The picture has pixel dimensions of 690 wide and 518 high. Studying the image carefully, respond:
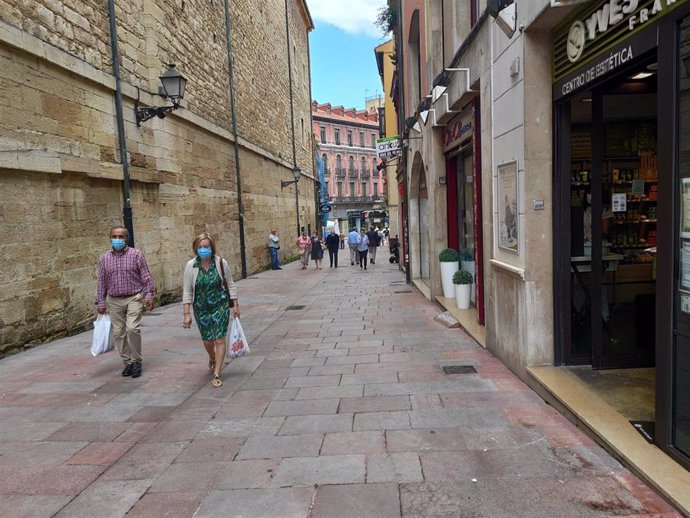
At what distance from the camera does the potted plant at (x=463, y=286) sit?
9164mm

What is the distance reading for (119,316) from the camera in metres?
5.99

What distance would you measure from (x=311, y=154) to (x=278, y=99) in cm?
1019

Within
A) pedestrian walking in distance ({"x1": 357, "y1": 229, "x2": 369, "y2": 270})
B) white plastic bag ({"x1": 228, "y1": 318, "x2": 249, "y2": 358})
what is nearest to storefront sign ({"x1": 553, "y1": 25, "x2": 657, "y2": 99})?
white plastic bag ({"x1": 228, "y1": 318, "x2": 249, "y2": 358})

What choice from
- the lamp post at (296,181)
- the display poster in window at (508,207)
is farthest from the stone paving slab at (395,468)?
the lamp post at (296,181)

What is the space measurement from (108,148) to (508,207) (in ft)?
24.3

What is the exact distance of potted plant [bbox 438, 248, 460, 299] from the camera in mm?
10047

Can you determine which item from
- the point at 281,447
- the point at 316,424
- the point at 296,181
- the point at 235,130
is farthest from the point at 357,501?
the point at 296,181

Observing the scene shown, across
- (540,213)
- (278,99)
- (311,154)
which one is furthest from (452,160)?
(311,154)

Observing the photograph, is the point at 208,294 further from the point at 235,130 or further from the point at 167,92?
the point at 235,130

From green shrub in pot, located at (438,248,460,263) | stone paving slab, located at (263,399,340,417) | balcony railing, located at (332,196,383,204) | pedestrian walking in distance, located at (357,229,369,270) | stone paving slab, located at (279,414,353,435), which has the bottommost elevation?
stone paving slab, located at (263,399,340,417)

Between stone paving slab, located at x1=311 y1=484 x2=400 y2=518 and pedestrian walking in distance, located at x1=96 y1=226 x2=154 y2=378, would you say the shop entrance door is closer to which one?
stone paving slab, located at x1=311 y1=484 x2=400 y2=518

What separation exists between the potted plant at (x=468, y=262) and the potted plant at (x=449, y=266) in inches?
4.1

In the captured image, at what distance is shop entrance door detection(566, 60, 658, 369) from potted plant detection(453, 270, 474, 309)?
3.88m

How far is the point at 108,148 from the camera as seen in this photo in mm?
9703
